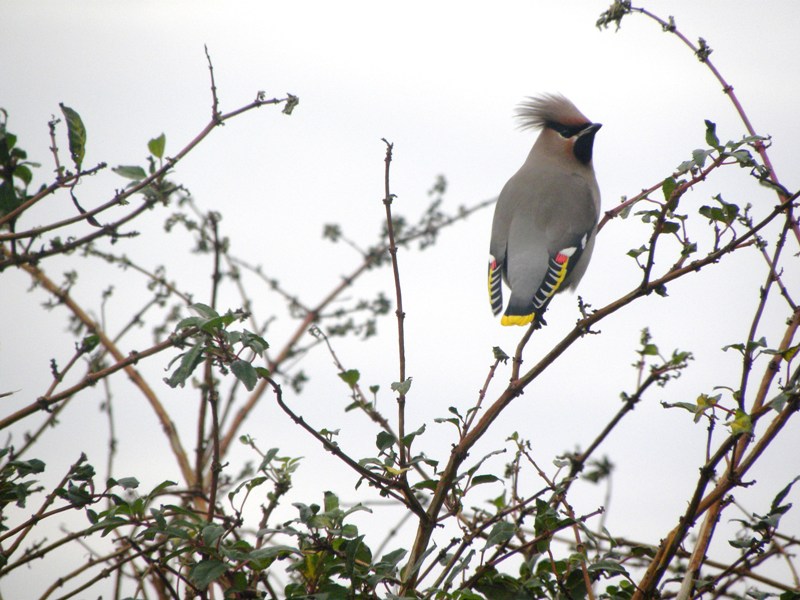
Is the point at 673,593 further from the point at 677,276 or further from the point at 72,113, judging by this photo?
the point at 72,113

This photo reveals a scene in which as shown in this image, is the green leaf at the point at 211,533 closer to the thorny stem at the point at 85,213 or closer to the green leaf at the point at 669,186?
the thorny stem at the point at 85,213

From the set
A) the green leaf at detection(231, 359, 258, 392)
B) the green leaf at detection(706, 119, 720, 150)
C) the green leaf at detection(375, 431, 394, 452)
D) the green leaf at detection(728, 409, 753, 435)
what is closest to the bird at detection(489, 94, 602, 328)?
the green leaf at detection(706, 119, 720, 150)

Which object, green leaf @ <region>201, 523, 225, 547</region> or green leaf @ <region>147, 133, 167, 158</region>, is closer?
green leaf @ <region>201, 523, 225, 547</region>

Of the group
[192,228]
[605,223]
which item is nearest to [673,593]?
[605,223]

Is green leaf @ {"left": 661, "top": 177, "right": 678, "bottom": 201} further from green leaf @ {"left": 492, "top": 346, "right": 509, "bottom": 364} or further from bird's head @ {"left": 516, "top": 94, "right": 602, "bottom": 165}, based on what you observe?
bird's head @ {"left": 516, "top": 94, "right": 602, "bottom": 165}

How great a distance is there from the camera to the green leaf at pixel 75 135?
1.79 meters

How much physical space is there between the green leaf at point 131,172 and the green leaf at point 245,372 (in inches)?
23.3

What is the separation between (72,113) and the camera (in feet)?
5.92

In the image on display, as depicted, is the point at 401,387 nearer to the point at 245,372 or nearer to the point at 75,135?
the point at 245,372

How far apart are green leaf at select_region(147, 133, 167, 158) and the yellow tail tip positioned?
2.17 meters

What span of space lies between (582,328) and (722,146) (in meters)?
0.47

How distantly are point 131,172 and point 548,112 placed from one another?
375 cm

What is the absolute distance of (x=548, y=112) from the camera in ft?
17.5

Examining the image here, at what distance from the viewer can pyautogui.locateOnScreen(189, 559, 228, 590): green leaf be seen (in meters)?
1.54
